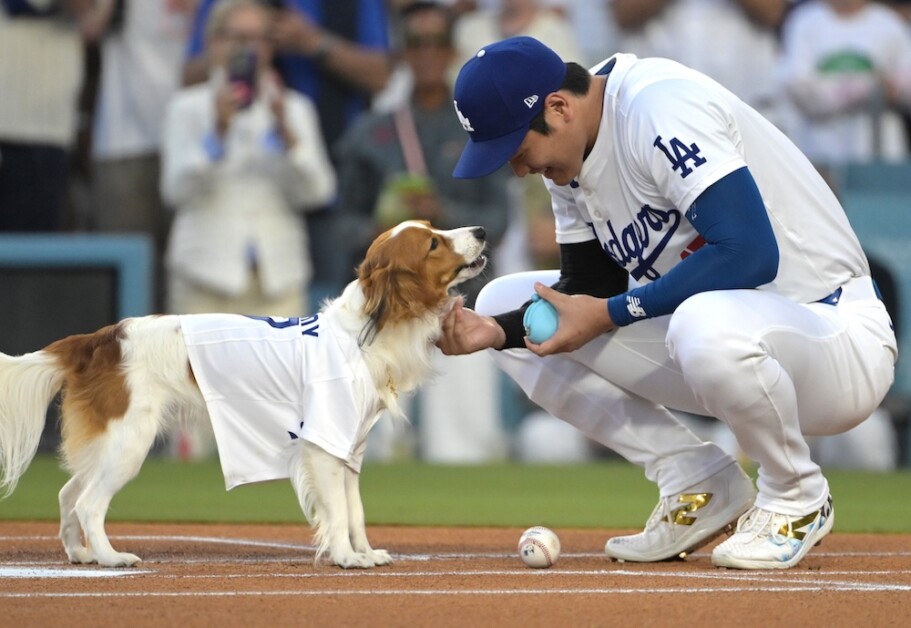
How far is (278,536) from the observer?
20.2 ft

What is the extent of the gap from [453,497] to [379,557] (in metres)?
3.24

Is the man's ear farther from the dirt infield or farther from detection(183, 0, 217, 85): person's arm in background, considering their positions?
detection(183, 0, 217, 85): person's arm in background

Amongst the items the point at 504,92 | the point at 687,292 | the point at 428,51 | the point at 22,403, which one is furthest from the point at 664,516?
the point at 428,51

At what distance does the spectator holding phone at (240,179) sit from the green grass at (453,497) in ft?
4.54

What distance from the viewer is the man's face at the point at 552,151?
186 inches

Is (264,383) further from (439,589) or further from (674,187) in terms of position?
(674,187)

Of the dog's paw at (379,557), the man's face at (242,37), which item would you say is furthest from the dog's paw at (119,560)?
the man's face at (242,37)

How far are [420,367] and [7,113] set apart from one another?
692cm

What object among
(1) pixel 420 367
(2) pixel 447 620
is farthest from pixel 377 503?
(2) pixel 447 620

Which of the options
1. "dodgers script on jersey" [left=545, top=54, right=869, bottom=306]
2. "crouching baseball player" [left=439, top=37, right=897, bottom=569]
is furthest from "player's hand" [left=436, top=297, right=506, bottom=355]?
"dodgers script on jersey" [left=545, top=54, right=869, bottom=306]

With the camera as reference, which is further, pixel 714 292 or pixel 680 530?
pixel 680 530

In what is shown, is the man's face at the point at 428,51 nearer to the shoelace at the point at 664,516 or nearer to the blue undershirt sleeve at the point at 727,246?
the shoelace at the point at 664,516

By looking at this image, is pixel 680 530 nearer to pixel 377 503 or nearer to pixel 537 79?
pixel 537 79

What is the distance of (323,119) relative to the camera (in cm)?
1137
